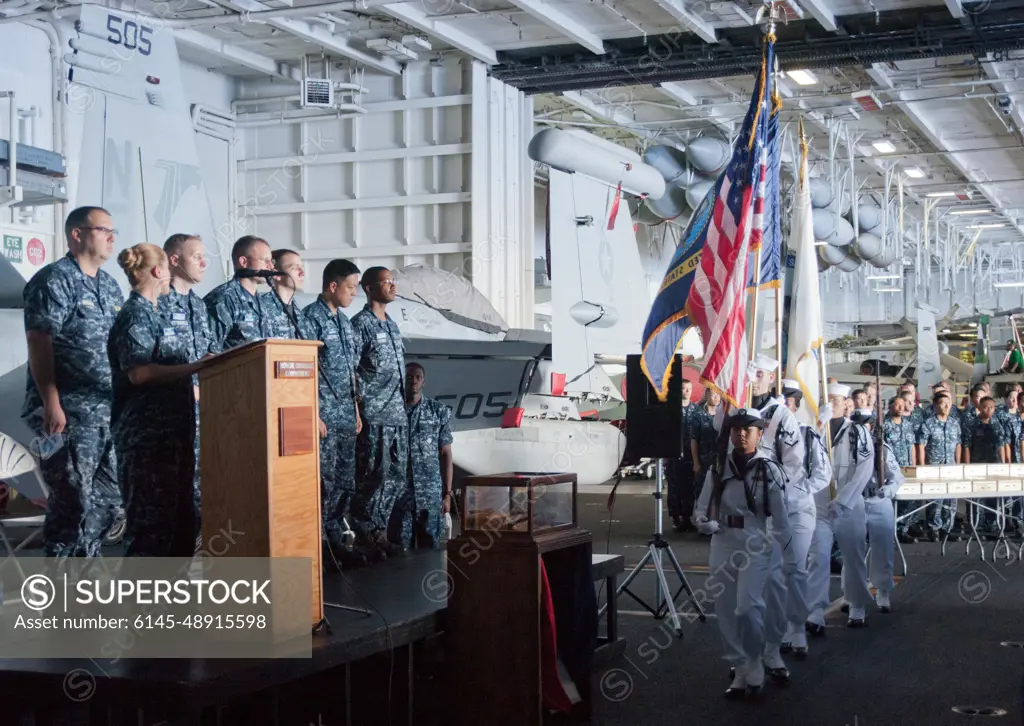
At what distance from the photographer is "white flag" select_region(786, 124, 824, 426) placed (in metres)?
7.94

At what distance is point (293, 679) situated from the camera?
4.06 metres

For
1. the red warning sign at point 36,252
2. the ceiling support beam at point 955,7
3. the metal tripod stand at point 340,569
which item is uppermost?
the ceiling support beam at point 955,7

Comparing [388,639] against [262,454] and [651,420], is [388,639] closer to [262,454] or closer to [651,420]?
[262,454]

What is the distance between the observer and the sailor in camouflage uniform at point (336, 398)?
18.6 ft

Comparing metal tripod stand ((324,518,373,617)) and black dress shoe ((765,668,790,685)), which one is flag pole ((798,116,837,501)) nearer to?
black dress shoe ((765,668,790,685))

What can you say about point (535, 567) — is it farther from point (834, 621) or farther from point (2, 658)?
point (834, 621)

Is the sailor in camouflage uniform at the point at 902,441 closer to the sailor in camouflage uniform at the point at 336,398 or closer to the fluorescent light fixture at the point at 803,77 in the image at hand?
the fluorescent light fixture at the point at 803,77

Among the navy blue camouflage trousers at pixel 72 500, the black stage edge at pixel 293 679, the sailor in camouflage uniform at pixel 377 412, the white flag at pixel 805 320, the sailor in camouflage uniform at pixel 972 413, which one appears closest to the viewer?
the black stage edge at pixel 293 679

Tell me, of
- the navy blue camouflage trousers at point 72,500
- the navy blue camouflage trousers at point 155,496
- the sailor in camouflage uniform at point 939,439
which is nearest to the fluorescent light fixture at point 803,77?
the sailor in camouflage uniform at point 939,439

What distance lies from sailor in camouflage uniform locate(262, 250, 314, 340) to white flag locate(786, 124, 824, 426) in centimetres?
383

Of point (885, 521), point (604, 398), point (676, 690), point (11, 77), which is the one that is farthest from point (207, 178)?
point (676, 690)

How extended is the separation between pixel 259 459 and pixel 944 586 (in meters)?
6.35

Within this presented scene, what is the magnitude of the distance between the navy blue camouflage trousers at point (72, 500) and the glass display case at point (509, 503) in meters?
1.49

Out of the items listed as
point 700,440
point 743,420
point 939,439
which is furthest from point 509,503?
point 939,439
